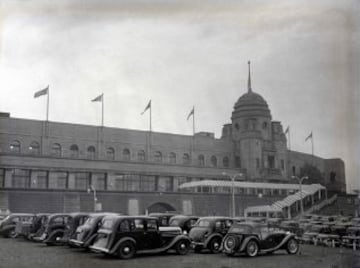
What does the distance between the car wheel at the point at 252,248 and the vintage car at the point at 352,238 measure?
507 cm

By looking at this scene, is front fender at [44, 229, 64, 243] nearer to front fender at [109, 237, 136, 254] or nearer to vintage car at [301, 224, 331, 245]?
front fender at [109, 237, 136, 254]

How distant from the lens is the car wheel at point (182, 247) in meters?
15.6

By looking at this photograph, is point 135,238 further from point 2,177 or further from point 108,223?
point 2,177

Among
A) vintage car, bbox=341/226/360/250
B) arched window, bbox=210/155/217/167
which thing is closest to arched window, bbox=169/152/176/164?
arched window, bbox=210/155/217/167

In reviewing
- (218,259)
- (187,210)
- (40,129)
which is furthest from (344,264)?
(40,129)

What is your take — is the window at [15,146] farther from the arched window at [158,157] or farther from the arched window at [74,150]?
the arched window at [158,157]

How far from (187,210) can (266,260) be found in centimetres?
2987

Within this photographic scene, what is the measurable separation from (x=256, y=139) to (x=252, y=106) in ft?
17.1

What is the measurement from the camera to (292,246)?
53.2 ft

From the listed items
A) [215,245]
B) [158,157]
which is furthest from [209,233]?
[158,157]

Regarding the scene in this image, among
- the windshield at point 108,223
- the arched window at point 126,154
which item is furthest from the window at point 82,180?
the windshield at point 108,223

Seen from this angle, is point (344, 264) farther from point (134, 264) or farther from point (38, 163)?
point (38, 163)

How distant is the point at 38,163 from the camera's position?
40.8 m

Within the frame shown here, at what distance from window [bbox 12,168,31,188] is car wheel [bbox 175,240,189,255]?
27166 mm
